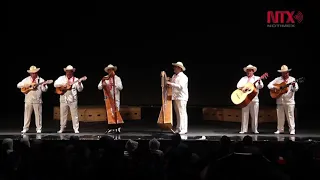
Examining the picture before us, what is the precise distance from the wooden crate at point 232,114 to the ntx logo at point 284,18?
2.95m

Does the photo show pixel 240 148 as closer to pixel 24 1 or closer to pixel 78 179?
pixel 78 179

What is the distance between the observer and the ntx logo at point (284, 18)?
50.4ft

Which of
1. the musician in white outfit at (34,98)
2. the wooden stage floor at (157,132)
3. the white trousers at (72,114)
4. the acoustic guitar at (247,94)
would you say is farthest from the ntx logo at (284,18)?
the musician in white outfit at (34,98)

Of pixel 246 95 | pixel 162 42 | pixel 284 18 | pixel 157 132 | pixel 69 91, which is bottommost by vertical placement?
pixel 157 132

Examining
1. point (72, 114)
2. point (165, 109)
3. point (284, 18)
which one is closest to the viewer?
point (165, 109)

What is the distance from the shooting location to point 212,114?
1509 cm

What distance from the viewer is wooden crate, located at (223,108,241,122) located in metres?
14.3

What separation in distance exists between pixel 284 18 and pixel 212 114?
3485 mm

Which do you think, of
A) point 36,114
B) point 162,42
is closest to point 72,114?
point 36,114

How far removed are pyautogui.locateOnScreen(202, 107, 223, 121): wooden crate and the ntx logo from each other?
2982 mm

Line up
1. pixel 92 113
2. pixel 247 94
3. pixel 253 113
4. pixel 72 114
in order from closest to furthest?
pixel 247 94 < pixel 253 113 < pixel 72 114 < pixel 92 113

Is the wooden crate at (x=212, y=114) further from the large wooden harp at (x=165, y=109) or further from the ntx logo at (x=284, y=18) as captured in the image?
the large wooden harp at (x=165, y=109)

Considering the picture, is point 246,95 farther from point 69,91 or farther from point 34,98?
point 34,98

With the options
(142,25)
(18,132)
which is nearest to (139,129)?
(18,132)
